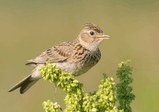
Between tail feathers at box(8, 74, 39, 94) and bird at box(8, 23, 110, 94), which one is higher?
bird at box(8, 23, 110, 94)

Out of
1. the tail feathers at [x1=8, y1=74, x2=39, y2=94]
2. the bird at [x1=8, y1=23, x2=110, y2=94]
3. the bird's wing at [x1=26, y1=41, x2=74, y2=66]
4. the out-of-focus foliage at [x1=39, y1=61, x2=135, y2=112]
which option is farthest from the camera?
the tail feathers at [x1=8, y1=74, x2=39, y2=94]

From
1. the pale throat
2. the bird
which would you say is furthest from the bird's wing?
the pale throat

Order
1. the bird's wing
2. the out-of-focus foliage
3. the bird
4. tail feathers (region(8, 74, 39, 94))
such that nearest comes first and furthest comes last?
1. the out-of-focus foliage
2. the bird
3. the bird's wing
4. tail feathers (region(8, 74, 39, 94))

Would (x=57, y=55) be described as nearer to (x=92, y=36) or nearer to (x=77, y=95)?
(x=92, y=36)

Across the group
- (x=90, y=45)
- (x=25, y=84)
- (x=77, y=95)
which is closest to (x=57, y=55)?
(x=90, y=45)

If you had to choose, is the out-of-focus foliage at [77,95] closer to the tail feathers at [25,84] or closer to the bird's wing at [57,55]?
the bird's wing at [57,55]

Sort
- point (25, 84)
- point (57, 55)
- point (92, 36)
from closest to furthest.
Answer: point (92, 36), point (57, 55), point (25, 84)

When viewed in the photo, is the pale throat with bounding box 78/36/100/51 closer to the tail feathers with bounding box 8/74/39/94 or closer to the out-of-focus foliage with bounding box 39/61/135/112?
the tail feathers with bounding box 8/74/39/94
